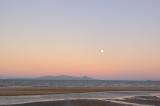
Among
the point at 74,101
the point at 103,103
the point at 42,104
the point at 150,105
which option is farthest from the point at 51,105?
the point at 150,105

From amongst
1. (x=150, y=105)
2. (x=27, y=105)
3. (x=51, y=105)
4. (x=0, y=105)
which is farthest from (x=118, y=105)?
(x=0, y=105)

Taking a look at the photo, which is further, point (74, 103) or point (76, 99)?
point (76, 99)

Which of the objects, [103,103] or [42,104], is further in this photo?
[103,103]

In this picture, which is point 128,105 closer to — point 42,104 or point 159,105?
point 159,105

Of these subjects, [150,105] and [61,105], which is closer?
[61,105]

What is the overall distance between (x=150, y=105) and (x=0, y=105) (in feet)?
60.2

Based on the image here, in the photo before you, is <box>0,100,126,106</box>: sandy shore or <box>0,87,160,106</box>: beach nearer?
<box>0,100,126,106</box>: sandy shore

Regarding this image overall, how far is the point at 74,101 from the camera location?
4525 cm

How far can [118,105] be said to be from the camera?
1738 inches

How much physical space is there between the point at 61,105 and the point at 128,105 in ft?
26.7

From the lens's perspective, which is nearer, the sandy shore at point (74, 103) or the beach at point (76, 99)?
the sandy shore at point (74, 103)

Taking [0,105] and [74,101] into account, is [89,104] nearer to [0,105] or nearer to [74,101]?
[74,101]

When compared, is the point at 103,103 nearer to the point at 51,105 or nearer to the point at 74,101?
the point at 74,101

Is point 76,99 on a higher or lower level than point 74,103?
higher
